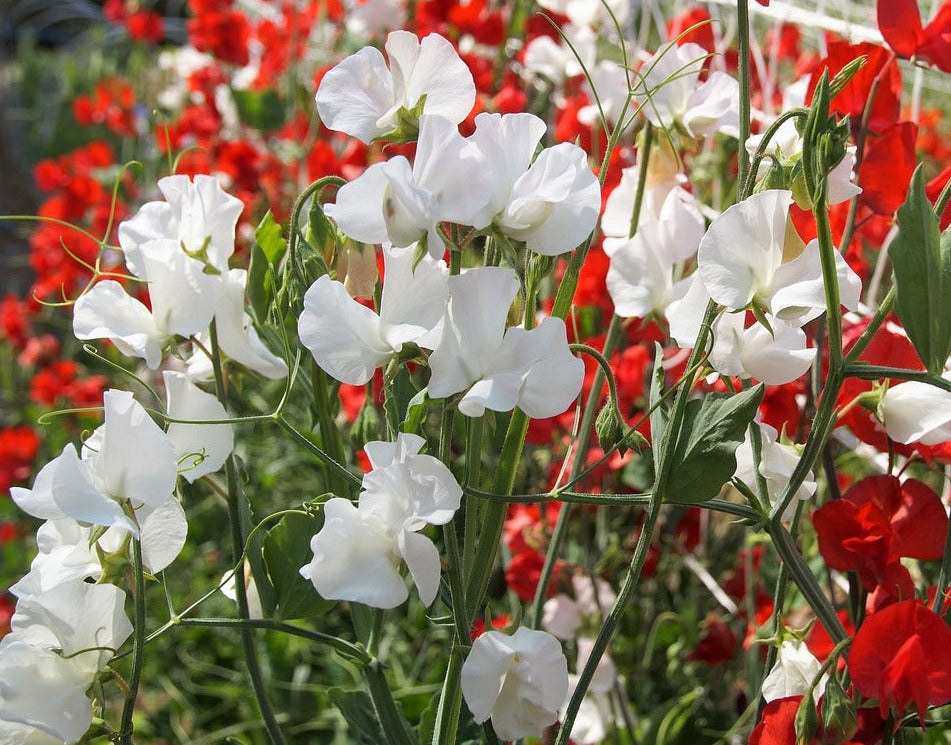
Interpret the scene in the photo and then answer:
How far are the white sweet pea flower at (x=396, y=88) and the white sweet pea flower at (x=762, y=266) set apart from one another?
140 mm

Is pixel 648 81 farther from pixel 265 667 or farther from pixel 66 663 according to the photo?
pixel 265 667

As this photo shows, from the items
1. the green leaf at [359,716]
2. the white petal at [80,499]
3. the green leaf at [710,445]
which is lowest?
the green leaf at [359,716]

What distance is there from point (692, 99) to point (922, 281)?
292 millimetres

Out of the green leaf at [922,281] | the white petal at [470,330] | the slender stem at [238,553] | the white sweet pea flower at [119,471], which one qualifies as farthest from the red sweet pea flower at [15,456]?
the green leaf at [922,281]

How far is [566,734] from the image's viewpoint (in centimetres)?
56

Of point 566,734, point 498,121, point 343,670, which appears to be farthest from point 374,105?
point 343,670

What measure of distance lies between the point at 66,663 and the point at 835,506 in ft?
1.30

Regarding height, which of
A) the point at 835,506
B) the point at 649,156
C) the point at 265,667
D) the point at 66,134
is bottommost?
the point at 66,134

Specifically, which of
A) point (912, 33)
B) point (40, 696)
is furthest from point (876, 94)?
point (40, 696)

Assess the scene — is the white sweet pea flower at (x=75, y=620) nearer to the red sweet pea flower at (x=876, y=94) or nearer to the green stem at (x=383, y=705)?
the green stem at (x=383, y=705)

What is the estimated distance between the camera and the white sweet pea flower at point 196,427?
1.79 ft

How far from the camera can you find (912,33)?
0.65 meters

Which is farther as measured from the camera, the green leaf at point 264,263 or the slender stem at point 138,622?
the green leaf at point 264,263

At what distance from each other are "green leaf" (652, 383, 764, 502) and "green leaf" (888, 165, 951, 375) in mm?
71
